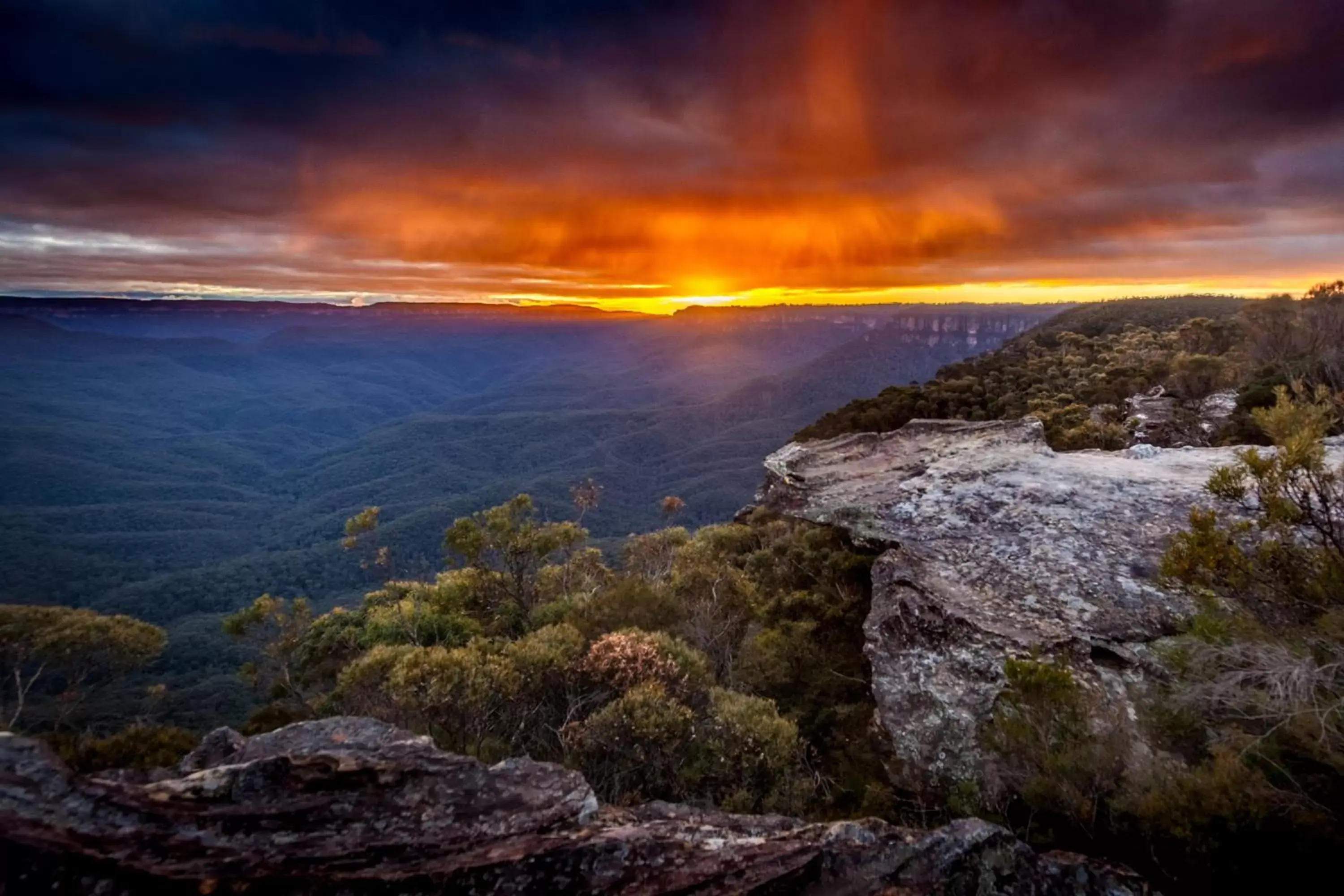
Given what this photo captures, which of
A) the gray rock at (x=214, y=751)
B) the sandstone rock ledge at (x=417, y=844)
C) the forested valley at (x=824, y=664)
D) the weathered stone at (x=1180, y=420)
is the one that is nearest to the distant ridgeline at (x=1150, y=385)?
the weathered stone at (x=1180, y=420)

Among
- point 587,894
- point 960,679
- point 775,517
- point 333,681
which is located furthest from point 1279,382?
point 333,681

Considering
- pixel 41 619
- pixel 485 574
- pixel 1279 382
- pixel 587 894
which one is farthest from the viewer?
pixel 1279 382

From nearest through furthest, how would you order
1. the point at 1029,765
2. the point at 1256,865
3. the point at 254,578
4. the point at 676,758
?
the point at 1256,865, the point at 1029,765, the point at 676,758, the point at 254,578

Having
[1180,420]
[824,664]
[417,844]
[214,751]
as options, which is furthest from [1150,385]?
[214,751]

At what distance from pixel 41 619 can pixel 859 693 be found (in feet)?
113

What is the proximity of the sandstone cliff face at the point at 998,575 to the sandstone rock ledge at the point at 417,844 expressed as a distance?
4.28m

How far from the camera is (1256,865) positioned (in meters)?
6.92

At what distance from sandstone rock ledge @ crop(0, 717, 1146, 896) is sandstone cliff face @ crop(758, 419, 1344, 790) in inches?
168

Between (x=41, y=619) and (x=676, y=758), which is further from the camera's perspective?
(x=41, y=619)

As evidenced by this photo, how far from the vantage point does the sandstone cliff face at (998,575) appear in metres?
11.0

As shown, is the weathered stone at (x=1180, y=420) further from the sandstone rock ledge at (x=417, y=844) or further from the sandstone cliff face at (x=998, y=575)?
the sandstone rock ledge at (x=417, y=844)

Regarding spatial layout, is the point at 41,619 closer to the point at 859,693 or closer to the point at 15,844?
the point at 15,844

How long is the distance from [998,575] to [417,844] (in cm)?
1205

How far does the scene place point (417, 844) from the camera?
6785 millimetres
